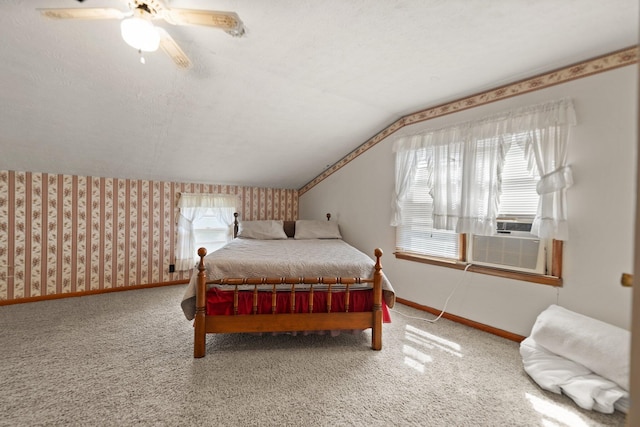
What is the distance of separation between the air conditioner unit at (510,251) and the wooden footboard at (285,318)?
1.14 metres

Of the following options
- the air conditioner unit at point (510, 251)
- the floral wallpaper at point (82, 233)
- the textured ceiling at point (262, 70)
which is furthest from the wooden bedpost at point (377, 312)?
the floral wallpaper at point (82, 233)

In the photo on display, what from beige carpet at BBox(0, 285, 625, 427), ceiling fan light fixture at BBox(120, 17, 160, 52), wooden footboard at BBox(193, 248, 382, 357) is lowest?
beige carpet at BBox(0, 285, 625, 427)

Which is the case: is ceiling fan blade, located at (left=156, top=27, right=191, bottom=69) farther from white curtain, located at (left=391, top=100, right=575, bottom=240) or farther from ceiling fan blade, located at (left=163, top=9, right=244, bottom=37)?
white curtain, located at (left=391, top=100, right=575, bottom=240)

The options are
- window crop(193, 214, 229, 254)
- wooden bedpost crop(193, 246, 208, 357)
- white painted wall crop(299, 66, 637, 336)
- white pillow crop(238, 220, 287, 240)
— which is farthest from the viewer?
window crop(193, 214, 229, 254)

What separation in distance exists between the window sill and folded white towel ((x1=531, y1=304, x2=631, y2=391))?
0.78 ft

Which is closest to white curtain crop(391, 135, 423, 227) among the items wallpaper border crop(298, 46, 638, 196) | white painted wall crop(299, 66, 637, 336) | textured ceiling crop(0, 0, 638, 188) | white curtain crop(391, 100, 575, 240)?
white curtain crop(391, 100, 575, 240)

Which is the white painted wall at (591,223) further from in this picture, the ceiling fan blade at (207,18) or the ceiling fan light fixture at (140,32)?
the ceiling fan light fixture at (140,32)

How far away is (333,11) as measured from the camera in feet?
5.04

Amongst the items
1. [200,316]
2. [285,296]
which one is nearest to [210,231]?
[200,316]

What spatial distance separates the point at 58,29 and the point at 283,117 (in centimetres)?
176

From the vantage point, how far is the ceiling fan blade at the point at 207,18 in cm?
132

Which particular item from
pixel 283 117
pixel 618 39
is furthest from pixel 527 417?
pixel 283 117

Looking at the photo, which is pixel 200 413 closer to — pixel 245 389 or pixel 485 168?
pixel 245 389

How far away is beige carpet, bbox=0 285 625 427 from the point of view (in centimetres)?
144
